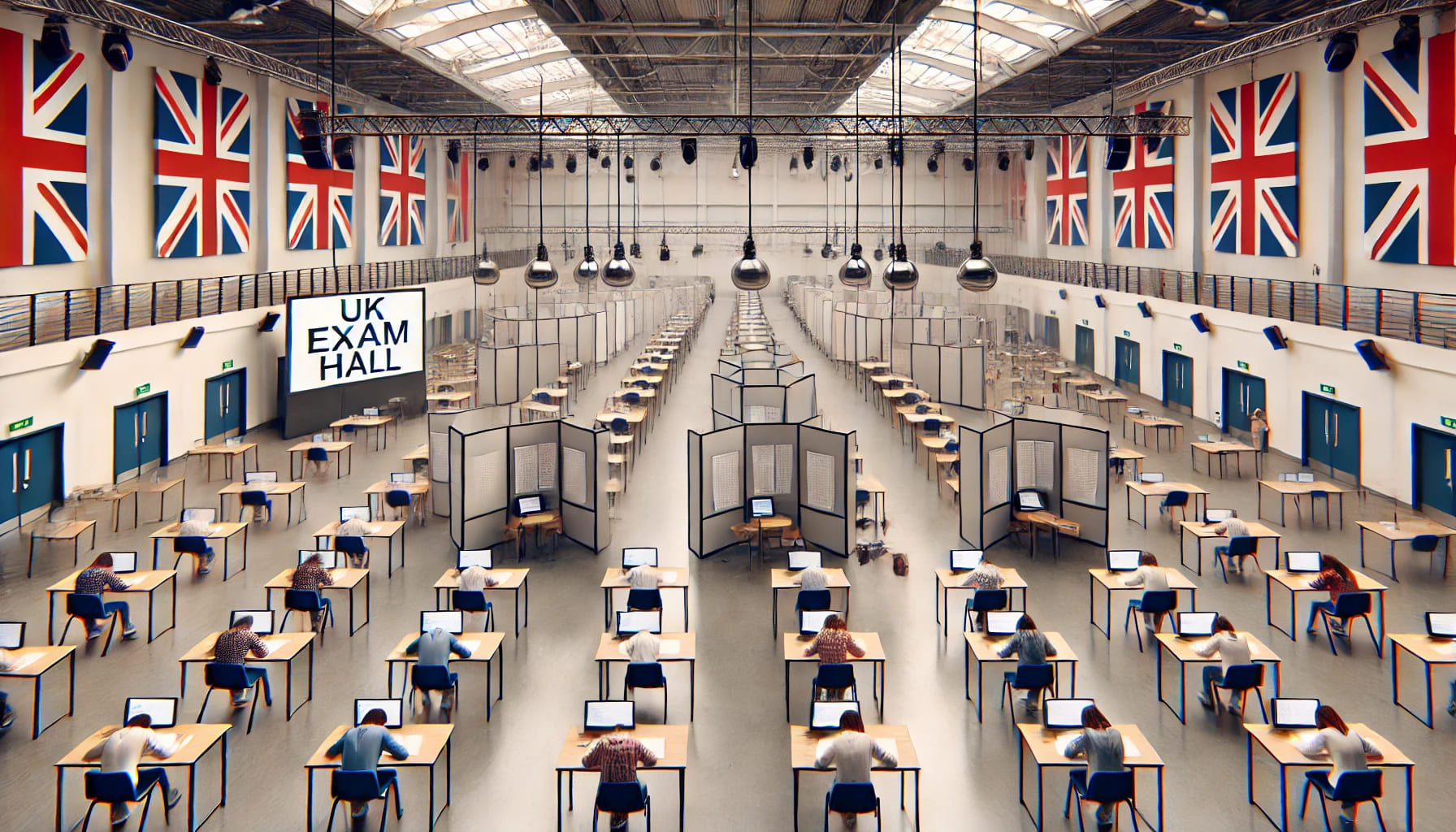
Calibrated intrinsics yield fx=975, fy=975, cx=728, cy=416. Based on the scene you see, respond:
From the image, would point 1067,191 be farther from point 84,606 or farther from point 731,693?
point 84,606

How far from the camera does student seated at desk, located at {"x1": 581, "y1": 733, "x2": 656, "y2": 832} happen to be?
6406 millimetres

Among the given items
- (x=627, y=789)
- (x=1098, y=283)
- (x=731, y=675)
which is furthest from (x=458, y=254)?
(x=627, y=789)

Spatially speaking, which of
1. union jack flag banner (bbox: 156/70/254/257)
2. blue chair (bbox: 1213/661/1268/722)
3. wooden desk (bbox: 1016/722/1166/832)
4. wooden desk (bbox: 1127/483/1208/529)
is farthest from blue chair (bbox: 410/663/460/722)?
union jack flag banner (bbox: 156/70/254/257)

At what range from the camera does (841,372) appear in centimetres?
2992

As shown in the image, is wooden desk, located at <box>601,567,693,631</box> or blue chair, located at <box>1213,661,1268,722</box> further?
wooden desk, located at <box>601,567,693,631</box>

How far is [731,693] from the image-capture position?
8961 millimetres

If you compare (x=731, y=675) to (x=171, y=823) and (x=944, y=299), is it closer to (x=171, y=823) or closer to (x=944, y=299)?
(x=171, y=823)

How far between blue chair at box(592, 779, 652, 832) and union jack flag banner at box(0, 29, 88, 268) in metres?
14.0

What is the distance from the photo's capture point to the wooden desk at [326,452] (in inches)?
657

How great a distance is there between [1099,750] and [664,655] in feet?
12.0

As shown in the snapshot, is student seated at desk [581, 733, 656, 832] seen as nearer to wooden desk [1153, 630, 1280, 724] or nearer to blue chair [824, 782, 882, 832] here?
blue chair [824, 782, 882, 832]

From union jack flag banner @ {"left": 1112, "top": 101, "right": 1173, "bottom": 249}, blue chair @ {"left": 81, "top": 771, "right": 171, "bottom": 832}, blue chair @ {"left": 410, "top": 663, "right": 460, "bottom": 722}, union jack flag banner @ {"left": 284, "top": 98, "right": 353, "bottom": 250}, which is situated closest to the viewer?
blue chair @ {"left": 81, "top": 771, "right": 171, "bottom": 832}

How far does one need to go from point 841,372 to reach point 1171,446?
39.2 ft

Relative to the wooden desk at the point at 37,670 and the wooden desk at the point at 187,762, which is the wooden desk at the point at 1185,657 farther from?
the wooden desk at the point at 37,670
